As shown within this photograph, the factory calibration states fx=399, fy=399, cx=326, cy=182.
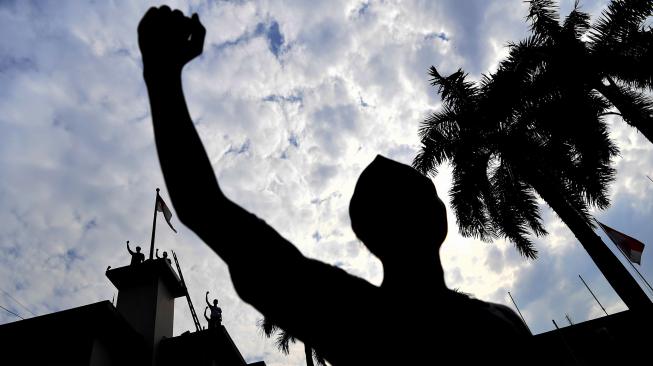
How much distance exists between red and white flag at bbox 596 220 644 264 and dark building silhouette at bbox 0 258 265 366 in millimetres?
12698

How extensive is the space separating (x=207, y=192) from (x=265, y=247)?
18 cm

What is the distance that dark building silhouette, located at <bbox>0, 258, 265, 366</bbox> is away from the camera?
946 cm

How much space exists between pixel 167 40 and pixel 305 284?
0.71 meters

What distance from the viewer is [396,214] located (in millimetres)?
1150

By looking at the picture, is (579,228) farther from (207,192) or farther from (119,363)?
(119,363)

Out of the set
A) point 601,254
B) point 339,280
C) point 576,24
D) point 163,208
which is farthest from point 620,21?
point 163,208

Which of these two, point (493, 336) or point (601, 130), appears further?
point (601, 130)

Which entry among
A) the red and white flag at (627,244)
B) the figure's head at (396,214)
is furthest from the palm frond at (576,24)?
the figure's head at (396,214)

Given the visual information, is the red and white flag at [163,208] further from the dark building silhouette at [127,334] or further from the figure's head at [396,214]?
the figure's head at [396,214]

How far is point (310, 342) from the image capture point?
92 cm

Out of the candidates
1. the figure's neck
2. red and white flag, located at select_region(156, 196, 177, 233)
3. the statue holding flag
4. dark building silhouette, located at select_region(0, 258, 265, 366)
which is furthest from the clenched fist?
red and white flag, located at select_region(156, 196, 177, 233)

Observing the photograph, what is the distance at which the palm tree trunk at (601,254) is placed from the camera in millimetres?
9125

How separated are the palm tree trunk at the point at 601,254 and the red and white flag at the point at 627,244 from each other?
3.59 meters

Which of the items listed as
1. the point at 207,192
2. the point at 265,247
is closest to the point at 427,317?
the point at 265,247
